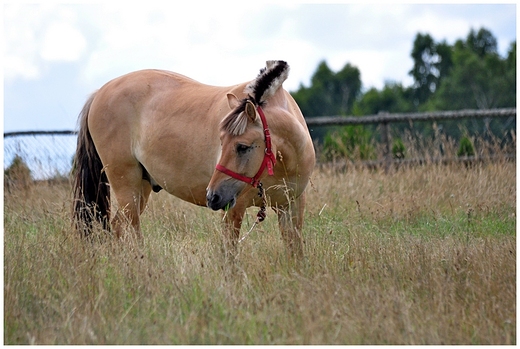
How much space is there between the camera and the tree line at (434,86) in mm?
32562

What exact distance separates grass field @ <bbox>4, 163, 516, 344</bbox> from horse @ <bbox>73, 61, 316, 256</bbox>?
0.30m

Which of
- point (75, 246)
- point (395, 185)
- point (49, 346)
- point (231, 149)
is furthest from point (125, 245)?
point (395, 185)

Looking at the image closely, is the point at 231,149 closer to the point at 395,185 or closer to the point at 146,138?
the point at 146,138

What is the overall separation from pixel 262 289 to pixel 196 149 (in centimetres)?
151

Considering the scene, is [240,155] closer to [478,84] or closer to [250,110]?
[250,110]

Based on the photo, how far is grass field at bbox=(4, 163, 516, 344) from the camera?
331 centimetres

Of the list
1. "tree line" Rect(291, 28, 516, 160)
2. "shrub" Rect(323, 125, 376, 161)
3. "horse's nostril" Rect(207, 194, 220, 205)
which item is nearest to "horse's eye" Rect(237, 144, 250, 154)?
"horse's nostril" Rect(207, 194, 220, 205)

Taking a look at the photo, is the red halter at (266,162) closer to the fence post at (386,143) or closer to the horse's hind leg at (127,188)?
the horse's hind leg at (127,188)

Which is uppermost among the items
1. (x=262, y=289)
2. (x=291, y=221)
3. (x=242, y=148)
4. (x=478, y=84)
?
(x=478, y=84)

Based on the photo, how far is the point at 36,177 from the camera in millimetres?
9516

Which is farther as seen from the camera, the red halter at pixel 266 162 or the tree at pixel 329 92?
the tree at pixel 329 92

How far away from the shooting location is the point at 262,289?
3912 millimetres

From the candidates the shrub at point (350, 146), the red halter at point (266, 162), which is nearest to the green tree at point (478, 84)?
the shrub at point (350, 146)

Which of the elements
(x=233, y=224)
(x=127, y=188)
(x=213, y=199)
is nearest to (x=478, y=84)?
(x=127, y=188)
